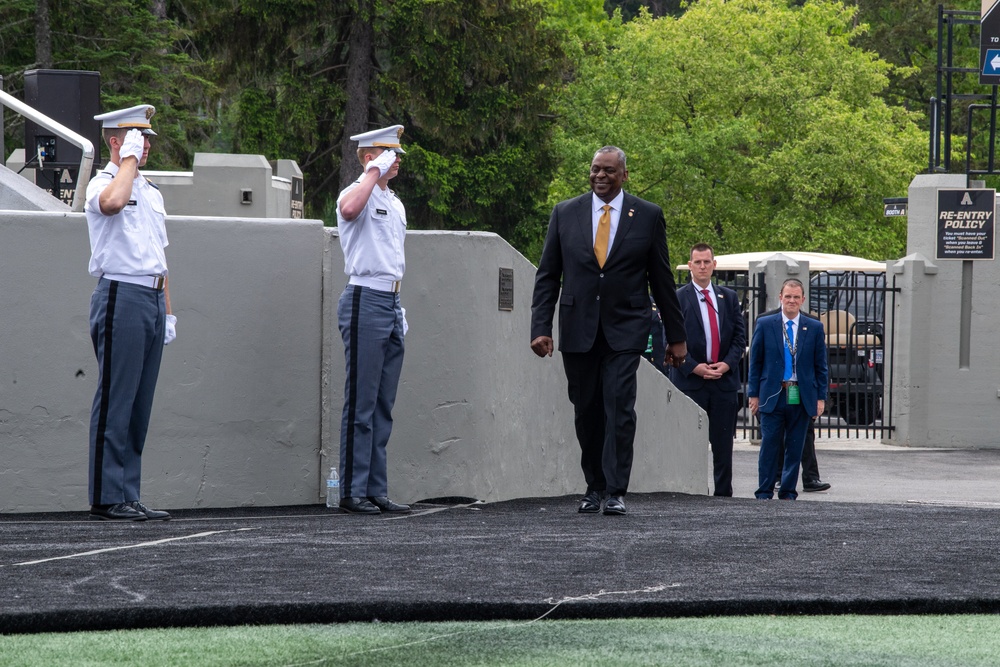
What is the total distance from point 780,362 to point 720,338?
19.7 inches

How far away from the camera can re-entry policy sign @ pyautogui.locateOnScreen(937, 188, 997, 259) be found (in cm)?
1825

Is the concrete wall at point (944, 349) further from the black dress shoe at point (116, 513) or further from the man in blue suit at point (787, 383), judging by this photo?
the black dress shoe at point (116, 513)

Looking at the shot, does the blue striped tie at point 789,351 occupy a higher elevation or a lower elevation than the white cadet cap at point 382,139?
lower

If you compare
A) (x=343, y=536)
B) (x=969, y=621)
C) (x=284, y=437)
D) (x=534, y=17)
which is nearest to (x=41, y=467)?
(x=284, y=437)

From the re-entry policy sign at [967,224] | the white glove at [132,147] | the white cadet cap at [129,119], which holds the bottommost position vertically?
the white glove at [132,147]

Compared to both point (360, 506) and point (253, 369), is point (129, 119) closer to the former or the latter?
point (253, 369)

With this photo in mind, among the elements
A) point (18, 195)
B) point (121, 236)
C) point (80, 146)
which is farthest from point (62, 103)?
point (121, 236)

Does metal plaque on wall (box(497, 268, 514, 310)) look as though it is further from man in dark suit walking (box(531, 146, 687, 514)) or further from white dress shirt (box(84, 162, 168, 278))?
white dress shirt (box(84, 162, 168, 278))

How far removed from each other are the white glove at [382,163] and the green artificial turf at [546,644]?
11.5 ft

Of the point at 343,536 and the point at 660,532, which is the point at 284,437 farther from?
the point at 660,532

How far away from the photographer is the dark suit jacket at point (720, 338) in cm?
1152

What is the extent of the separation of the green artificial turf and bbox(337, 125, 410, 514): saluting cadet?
3.07m

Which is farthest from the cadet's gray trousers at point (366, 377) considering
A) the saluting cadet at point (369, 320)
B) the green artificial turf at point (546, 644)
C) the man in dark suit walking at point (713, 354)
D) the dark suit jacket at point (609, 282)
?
the man in dark suit walking at point (713, 354)

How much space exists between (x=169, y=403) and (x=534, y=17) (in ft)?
97.7
